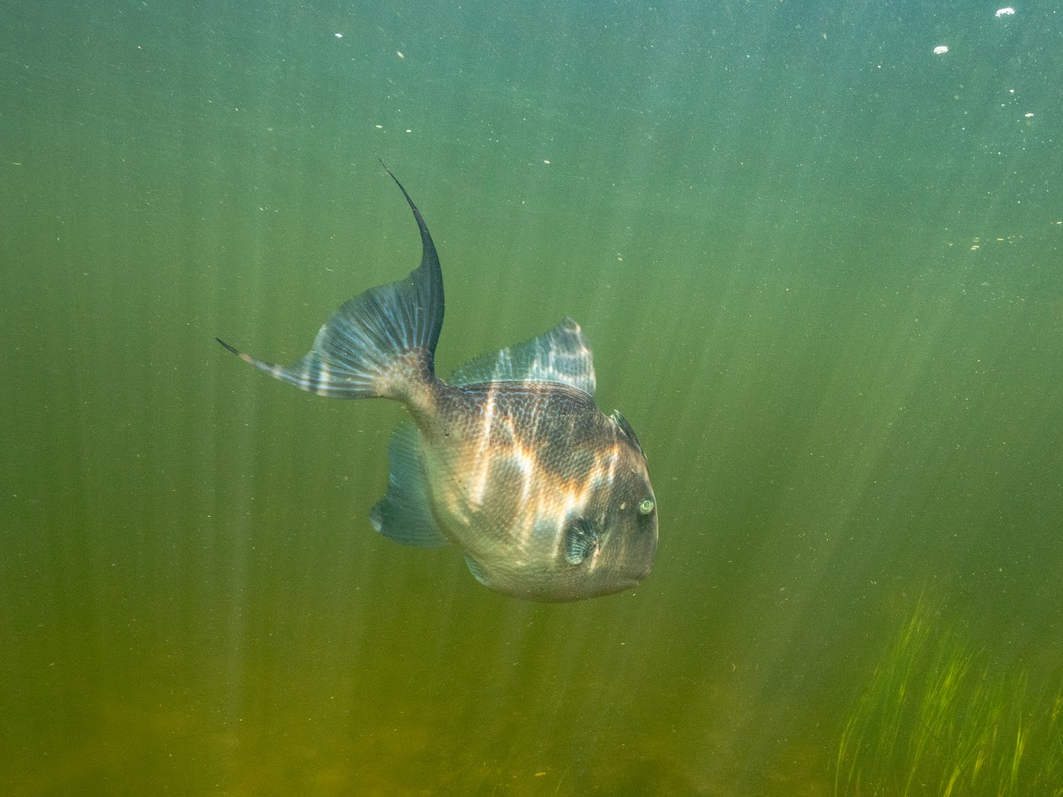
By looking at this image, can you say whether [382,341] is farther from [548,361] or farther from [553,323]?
[553,323]

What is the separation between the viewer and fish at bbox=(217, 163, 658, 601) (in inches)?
92.1

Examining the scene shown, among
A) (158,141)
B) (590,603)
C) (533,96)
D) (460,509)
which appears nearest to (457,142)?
(533,96)

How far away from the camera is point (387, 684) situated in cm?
643

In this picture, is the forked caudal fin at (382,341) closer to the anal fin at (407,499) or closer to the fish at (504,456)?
the fish at (504,456)

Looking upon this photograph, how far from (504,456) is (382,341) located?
631mm

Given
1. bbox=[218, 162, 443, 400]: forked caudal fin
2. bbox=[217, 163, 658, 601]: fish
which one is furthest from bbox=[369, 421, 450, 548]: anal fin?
bbox=[218, 162, 443, 400]: forked caudal fin

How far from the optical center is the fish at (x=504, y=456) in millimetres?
2340

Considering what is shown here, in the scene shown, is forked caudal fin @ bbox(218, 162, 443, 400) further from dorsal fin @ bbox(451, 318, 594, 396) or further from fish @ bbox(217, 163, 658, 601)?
dorsal fin @ bbox(451, 318, 594, 396)

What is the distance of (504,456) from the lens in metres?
2.51

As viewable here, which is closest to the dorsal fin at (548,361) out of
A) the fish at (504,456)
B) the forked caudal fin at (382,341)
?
the fish at (504,456)

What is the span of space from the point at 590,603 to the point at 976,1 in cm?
1151

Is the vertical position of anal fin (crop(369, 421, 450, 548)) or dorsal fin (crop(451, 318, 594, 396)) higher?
dorsal fin (crop(451, 318, 594, 396))

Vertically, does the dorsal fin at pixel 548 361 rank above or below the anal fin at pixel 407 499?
above

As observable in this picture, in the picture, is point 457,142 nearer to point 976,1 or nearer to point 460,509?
point 976,1
